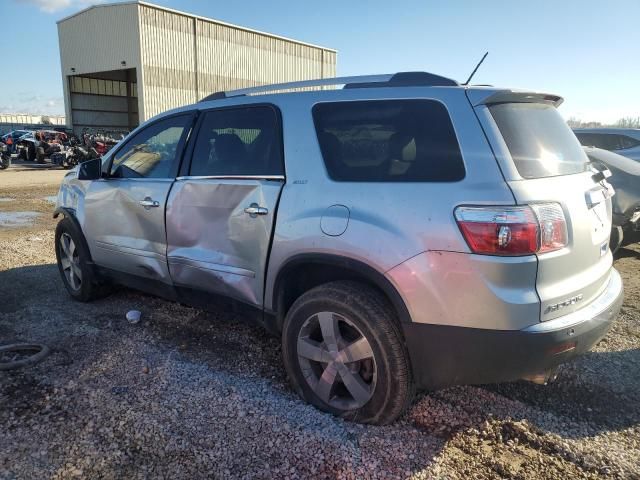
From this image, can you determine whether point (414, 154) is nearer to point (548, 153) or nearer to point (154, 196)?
point (548, 153)

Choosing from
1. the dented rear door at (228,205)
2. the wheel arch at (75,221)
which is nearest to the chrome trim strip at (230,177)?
the dented rear door at (228,205)

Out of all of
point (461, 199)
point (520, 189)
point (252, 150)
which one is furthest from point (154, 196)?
point (520, 189)

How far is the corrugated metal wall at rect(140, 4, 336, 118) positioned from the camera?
1266 inches

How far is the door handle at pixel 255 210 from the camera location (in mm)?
2979

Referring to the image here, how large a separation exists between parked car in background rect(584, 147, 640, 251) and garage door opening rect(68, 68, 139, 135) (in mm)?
37307

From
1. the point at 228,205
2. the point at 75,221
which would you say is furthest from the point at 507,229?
the point at 75,221

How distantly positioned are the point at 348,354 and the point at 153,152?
2.41 m

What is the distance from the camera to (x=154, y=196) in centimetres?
371

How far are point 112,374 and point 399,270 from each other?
2093 mm

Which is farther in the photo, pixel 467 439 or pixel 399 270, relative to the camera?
pixel 467 439

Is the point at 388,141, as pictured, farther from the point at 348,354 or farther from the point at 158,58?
the point at 158,58

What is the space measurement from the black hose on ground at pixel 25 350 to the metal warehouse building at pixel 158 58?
30.7 meters

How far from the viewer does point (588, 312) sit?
2.47m

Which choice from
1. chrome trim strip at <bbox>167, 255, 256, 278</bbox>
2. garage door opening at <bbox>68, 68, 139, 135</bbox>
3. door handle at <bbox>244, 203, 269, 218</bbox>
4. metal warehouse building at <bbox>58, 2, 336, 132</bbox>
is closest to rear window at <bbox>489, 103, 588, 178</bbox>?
door handle at <bbox>244, 203, 269, 218</bbox>
